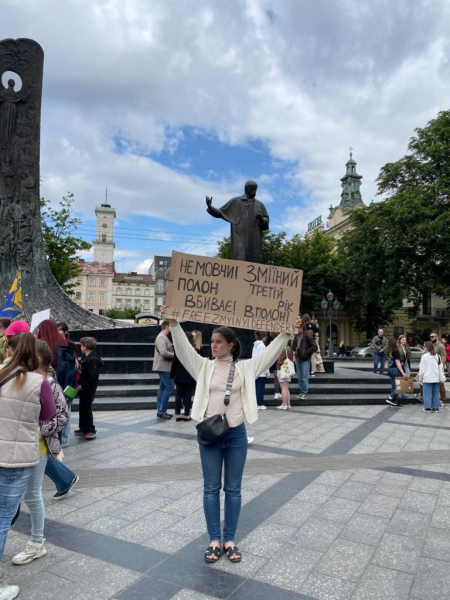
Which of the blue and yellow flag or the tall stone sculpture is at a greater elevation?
the tall stone sculpture

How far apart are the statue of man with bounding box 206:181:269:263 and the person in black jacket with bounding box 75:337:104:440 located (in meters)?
5.88

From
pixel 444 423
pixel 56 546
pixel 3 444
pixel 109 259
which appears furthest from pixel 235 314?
pixel 109 259

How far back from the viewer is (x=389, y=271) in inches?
1282

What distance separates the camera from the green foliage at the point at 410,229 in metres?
29.4

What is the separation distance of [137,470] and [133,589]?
251 centimetres

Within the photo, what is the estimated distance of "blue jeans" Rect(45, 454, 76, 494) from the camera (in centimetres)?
424

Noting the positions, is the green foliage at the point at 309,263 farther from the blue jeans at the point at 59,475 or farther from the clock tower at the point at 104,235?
the clock tower at the point at 104,235

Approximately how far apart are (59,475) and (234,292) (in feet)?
8.10

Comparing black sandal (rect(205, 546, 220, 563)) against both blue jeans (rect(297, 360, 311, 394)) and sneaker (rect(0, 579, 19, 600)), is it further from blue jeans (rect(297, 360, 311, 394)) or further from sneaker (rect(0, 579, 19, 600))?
blue jeans (rect(297, 360, 311, 394))

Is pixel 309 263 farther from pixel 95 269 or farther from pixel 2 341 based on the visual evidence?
pixel 95 269

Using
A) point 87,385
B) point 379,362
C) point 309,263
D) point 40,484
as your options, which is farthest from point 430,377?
point 309,263

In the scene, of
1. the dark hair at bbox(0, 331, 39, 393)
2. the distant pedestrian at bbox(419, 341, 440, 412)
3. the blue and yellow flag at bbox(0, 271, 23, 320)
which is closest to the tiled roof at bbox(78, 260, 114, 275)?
the blue and yellow flag at bbox(0, 271, 23, 320)

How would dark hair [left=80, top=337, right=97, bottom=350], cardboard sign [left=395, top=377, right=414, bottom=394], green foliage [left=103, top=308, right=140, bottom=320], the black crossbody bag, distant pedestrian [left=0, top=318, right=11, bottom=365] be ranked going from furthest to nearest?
green foliage [left=103, top=308, right=140, bottom=320] < cardboard sign [left=395, top=377, right=414, bottom=394] < dark hair [left=80, top=337, right=97, bottom=350] < distant pedestrian [left=0, top=318, right=11, bottom=365] < the black crossbody bag

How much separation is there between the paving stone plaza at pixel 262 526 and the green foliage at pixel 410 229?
25.7 m
